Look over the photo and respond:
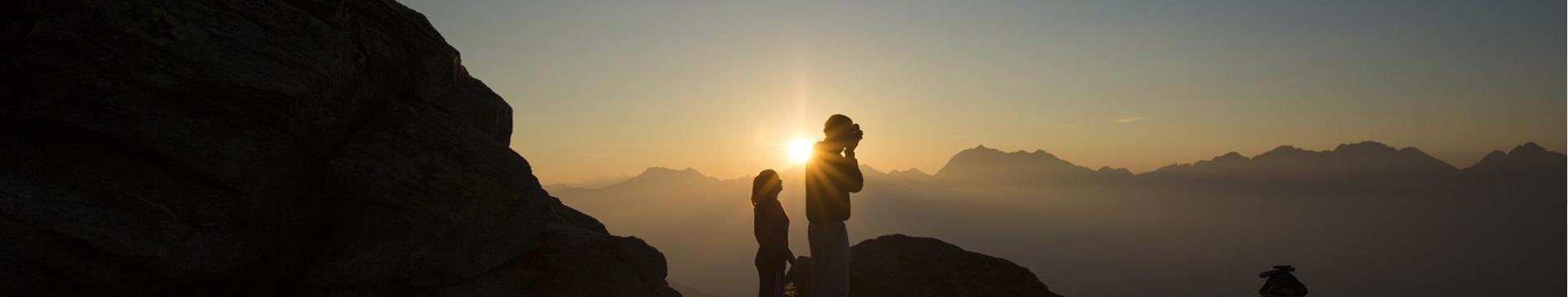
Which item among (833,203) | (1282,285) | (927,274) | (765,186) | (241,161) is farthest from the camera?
(927,274)

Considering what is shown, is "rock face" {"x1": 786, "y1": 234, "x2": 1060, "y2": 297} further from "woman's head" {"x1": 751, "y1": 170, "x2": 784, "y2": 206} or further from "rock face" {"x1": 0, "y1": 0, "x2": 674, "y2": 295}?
"rock face" {"x1": 0, "y1": 0, "x2": 674, "y2": 295}

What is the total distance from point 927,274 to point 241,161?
13561mm

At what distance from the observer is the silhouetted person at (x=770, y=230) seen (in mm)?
12297

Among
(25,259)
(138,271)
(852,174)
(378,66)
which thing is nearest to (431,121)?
(378,66)

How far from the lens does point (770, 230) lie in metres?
12.3

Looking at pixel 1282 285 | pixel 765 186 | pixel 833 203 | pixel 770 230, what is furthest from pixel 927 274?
pixel 833 203

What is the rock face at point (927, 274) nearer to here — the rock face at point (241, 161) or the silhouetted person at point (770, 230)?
the silhouetted person at point (770, 230)

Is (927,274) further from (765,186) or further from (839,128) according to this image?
(839,128)

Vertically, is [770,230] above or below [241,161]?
below

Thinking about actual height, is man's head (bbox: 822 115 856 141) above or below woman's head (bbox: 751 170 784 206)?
above

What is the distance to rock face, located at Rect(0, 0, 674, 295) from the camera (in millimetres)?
7699

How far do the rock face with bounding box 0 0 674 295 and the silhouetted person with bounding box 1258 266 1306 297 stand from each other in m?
13.8

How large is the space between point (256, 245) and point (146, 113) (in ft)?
6.24

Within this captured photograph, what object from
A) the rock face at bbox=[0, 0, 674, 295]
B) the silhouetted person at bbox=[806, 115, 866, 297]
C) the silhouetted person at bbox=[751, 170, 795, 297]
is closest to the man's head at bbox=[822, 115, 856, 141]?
the silhouetted person at bbox=[806, 115, 866, 297]
